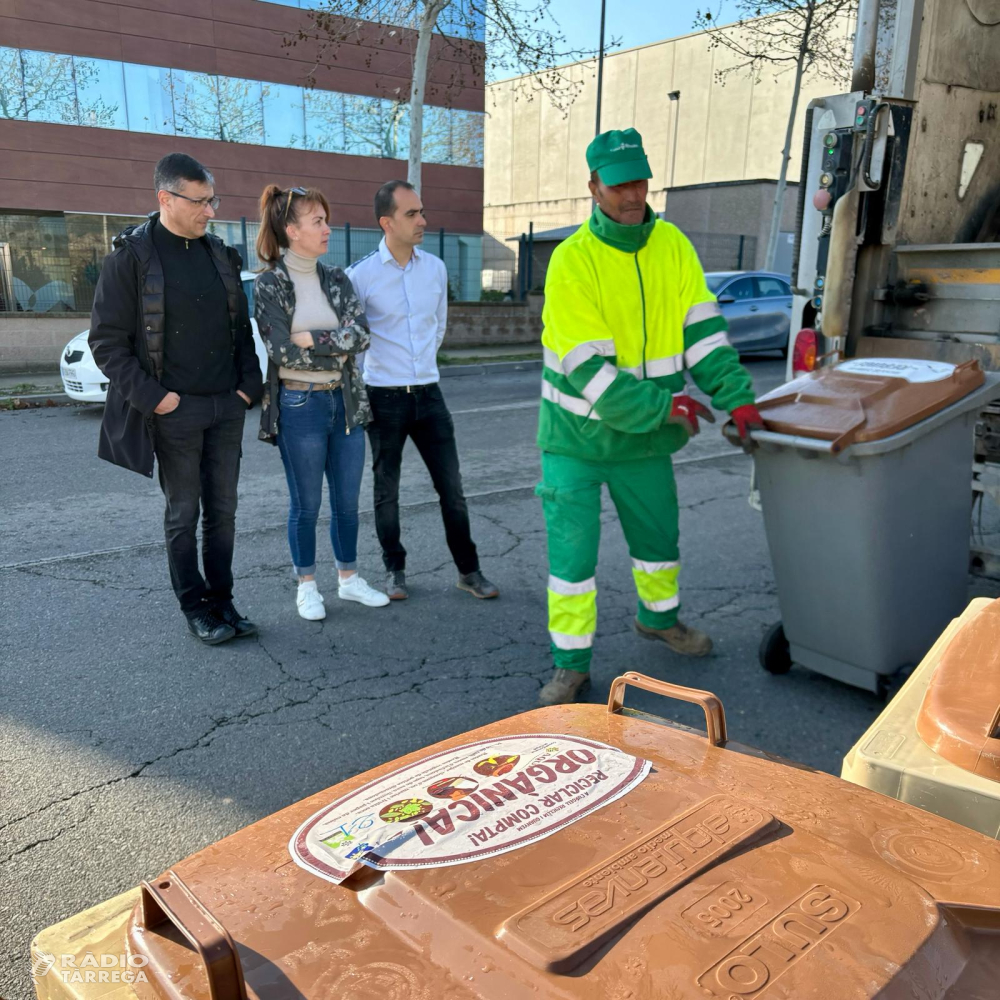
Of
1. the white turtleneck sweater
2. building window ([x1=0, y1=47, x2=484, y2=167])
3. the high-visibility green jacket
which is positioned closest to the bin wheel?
the high-visibility green jacket

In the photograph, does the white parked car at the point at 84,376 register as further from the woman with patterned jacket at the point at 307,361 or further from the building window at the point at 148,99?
the building window at the point at 148,99

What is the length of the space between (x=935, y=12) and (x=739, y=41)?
117 ft

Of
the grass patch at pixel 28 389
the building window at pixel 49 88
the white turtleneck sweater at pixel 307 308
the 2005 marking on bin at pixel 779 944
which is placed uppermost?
the building window at pixel 49 88

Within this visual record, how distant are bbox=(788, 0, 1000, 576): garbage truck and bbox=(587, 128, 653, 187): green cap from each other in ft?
3.99

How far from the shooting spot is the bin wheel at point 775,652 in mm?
3477

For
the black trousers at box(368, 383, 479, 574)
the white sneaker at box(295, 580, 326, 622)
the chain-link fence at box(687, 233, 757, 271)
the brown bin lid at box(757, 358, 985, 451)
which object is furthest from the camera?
the chain-link fence at box(687, 233, 757, 271)

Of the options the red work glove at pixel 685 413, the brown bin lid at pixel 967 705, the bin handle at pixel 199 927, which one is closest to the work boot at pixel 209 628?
the red work glove at pixel 685 413

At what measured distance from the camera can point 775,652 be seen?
3502mm

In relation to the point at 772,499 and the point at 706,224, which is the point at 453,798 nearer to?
the point at 772,499

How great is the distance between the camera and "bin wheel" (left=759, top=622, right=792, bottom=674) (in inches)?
137

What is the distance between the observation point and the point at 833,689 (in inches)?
135

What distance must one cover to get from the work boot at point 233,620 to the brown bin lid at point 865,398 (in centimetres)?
229

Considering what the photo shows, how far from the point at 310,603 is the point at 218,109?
19.8 metres

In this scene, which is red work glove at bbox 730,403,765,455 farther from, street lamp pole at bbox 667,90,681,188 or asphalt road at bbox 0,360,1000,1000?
street lamp pole at bbox 667,90,681,188
